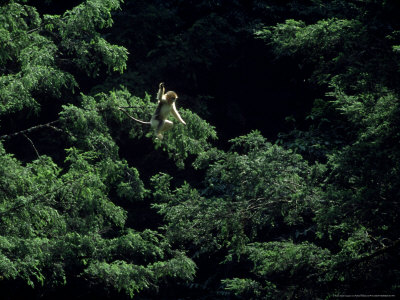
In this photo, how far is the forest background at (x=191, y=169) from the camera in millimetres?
7383

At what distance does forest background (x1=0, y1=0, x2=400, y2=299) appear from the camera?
24.2ft

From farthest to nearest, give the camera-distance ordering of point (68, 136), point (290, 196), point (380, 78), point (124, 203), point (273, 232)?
point (124, 203)
point (273, 232)
point (68, 136)
point (290, 196)
point (380, 78)

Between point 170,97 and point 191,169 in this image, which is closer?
point 170,97

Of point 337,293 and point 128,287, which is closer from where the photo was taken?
point 337,293

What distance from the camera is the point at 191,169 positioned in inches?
522

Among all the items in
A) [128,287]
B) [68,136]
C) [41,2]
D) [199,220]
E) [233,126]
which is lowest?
[128,287]

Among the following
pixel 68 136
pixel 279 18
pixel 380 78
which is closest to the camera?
pixel 380 78

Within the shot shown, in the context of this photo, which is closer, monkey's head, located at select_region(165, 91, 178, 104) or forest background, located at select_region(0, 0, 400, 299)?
monkey's head, located at select_region(165, 91, 178, 104)

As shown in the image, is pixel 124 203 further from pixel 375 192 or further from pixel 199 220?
pixel 375 192

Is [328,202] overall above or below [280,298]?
above

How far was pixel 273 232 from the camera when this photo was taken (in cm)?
1130

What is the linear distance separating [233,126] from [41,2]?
18.4 ft

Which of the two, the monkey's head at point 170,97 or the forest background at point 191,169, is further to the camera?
the forest background at point 191,169

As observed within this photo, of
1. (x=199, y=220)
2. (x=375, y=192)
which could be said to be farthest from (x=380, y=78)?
(x=199, y=220)
